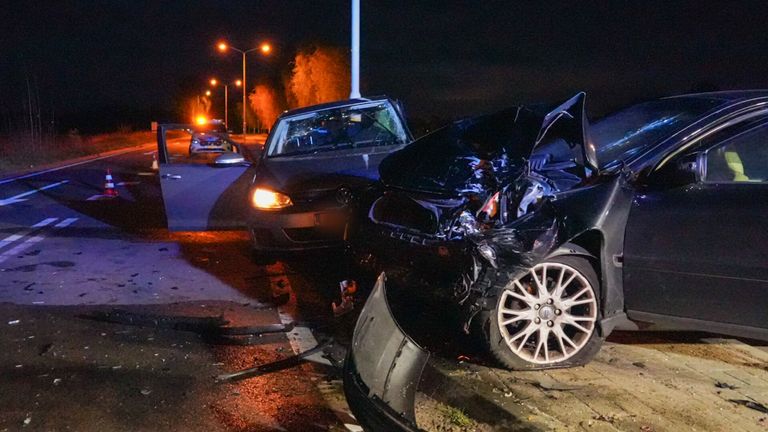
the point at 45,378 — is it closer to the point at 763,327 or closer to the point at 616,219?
the point at 616,219

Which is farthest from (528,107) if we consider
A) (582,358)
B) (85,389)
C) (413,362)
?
(85,389)

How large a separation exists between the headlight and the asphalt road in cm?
86

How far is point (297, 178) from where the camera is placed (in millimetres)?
6191

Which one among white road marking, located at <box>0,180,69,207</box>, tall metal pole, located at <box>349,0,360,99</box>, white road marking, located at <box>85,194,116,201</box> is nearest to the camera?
white road marking, located at <box>0,180,69,207</box>

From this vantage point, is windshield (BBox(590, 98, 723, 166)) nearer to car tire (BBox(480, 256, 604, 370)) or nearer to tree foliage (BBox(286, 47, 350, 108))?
car tire (BBox(480, 256, 604, 370))

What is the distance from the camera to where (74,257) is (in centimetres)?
780

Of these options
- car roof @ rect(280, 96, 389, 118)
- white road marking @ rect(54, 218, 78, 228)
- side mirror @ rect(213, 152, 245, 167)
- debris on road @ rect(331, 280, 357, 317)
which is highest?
car roof @ rect(280, 96, 389, 118)

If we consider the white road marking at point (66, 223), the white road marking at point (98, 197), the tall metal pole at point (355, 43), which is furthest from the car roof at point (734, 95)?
the white road marking at point (98, 197)

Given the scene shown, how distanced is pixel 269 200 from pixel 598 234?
328 cm

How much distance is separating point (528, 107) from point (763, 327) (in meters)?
2.09

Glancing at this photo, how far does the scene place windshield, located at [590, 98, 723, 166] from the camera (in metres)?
4.31

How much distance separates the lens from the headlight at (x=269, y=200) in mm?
6113

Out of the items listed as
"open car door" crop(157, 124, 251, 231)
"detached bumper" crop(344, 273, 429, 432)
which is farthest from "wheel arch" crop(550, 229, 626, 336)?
"open car door" crop(157, 124, 251, 231)

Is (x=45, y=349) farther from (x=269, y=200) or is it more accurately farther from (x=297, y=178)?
(x=297, y=178)
